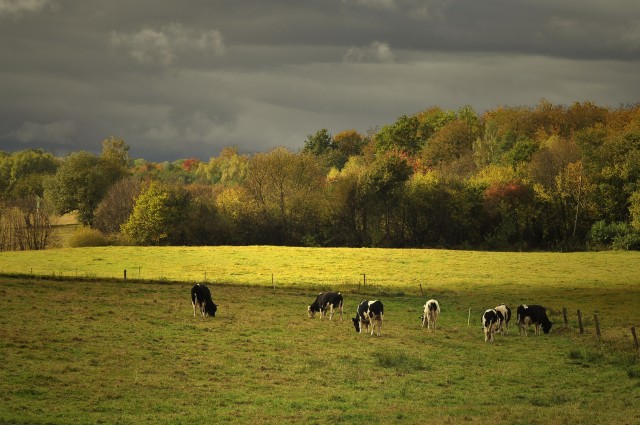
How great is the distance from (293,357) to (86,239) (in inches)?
2712

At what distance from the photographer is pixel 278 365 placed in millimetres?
32094

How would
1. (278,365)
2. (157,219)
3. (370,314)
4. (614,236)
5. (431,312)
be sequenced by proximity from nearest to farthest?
(278,365)
(370,314)
(431,312)
(614,236)
(157,219)

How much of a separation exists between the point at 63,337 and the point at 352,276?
35.7m

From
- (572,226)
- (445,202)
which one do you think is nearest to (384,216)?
(445,202)

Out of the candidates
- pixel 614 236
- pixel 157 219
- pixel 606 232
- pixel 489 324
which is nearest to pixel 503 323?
pixel 489 324

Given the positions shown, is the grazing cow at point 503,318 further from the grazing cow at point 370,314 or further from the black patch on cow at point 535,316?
the grazing cow at point 370,314

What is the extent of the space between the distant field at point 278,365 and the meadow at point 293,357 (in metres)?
0.08

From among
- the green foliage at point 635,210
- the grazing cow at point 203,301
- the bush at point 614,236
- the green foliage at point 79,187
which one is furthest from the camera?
the green foliage at point 79,187

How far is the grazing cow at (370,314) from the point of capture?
130 feet

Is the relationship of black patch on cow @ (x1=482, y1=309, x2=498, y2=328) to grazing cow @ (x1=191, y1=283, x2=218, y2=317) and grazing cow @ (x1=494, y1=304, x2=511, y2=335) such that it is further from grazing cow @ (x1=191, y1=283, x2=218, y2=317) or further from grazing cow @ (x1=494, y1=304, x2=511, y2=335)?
grazing cow @ (x1=191, y1=283, x2=218, y2=317)

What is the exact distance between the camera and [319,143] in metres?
183

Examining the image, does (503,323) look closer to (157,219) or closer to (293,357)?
(293,357)

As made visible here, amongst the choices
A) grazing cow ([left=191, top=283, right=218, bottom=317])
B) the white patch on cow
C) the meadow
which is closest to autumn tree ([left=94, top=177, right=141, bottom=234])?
the meadow

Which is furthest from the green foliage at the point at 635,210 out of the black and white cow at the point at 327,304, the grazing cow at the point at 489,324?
the grazing cow at the point at 489,324
